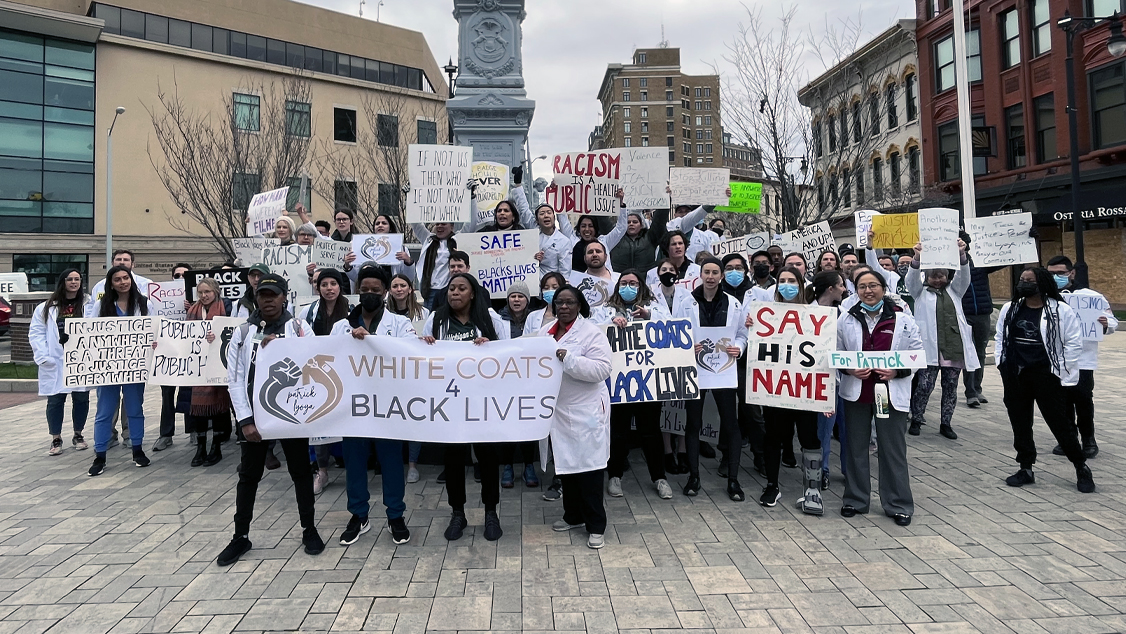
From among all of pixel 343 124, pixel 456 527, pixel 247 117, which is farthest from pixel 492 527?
pixel 343 124

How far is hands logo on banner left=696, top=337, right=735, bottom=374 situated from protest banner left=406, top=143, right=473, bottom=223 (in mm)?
3498

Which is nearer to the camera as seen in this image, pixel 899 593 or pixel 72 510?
pixel 899 593

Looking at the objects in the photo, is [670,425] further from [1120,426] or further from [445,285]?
[1120,426]

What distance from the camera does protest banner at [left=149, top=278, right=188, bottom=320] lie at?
27.9 feet

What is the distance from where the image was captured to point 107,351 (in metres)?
7.12

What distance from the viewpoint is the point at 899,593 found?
3.99 m

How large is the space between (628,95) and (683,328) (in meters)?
115

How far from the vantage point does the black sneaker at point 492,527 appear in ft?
16.2

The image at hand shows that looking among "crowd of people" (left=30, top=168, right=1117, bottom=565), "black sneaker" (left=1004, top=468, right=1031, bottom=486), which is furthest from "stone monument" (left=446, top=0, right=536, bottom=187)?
"black sneaker" (left=1004, top=468, right=1031, bottom=486)

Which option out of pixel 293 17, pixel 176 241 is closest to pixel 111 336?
pixel 176 241

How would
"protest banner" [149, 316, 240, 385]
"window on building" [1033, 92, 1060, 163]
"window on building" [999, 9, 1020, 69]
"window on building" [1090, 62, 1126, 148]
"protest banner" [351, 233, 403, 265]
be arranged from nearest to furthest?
"protest banner" [149, 316, 240, 385]
"protest banner" [351, 233, 403, 265]
"window on building" [1090, 62, 1126, 148]
"window on building" [1033, 92, 1060, 163]
"window on building" [999, 9, 1020, 69]

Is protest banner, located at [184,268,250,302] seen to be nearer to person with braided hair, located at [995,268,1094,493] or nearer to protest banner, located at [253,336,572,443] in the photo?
protest banner, located at [253,336,572,443]

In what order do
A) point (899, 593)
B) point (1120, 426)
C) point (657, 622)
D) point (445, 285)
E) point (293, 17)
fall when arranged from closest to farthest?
1. point (657, 622)
2. point (899, 593)
3. point (445, 285)
4. point (1120, 426)
5. point (293, 17)

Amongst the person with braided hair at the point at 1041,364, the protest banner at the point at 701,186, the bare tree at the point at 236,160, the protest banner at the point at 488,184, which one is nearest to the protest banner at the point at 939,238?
the person with braided hair at the point at 1041,364
